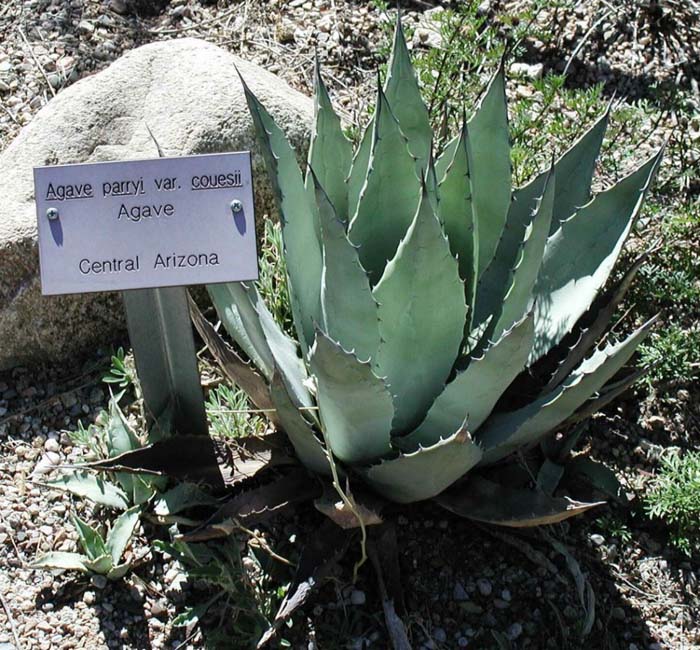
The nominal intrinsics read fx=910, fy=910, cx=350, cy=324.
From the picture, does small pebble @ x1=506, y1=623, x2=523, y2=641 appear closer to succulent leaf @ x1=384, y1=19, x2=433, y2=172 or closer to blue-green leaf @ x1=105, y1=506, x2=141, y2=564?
blue-green leaf @ x1=105, y1=506, x2=141, y2=564

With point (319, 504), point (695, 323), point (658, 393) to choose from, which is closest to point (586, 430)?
point (658, 393)

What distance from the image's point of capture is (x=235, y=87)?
2658 mm

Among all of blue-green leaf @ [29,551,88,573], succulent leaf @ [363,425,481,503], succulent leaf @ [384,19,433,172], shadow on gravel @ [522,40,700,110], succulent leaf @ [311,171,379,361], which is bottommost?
blue-green leaf @ [29,551,88,573]

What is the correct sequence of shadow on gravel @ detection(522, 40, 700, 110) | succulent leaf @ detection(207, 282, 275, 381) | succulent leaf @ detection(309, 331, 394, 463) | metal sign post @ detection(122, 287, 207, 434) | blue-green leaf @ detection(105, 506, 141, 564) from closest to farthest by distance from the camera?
succulent leaf @ detection(309, 331, 394, 463) < succulent leaf @ detection(207, 282, 275, 381) < metal sign post @ detection(122, 287, 207, 434) < blue-green leaf @ detection(105, 506, 141, 564) < shadow on gravel @ detection(522, 40, 700, 110)

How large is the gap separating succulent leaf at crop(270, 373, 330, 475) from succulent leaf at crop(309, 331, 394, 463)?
1.2 inches

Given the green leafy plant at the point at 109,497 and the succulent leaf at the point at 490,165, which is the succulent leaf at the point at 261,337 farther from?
the succulent leaf at the point at 490,165

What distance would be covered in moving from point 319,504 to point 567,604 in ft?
2.07

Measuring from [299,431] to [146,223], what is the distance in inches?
19.2

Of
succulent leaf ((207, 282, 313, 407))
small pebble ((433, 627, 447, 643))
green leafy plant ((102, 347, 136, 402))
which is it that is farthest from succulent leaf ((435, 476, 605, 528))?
green leafy plant ((102, 347, 136, 402))

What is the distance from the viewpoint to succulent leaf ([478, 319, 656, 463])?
5.70ft

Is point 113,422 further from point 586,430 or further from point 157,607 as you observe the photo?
point 586,430

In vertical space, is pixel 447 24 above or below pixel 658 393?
above

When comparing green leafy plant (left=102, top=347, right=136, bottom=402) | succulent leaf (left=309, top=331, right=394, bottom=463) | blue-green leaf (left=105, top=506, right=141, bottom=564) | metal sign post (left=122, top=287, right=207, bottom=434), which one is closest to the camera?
succulent leaf (left=309, top=331, right=394, bottom=463)

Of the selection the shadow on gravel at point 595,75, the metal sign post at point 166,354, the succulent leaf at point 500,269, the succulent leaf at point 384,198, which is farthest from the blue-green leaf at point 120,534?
the shadow on gravel at point 595,75
